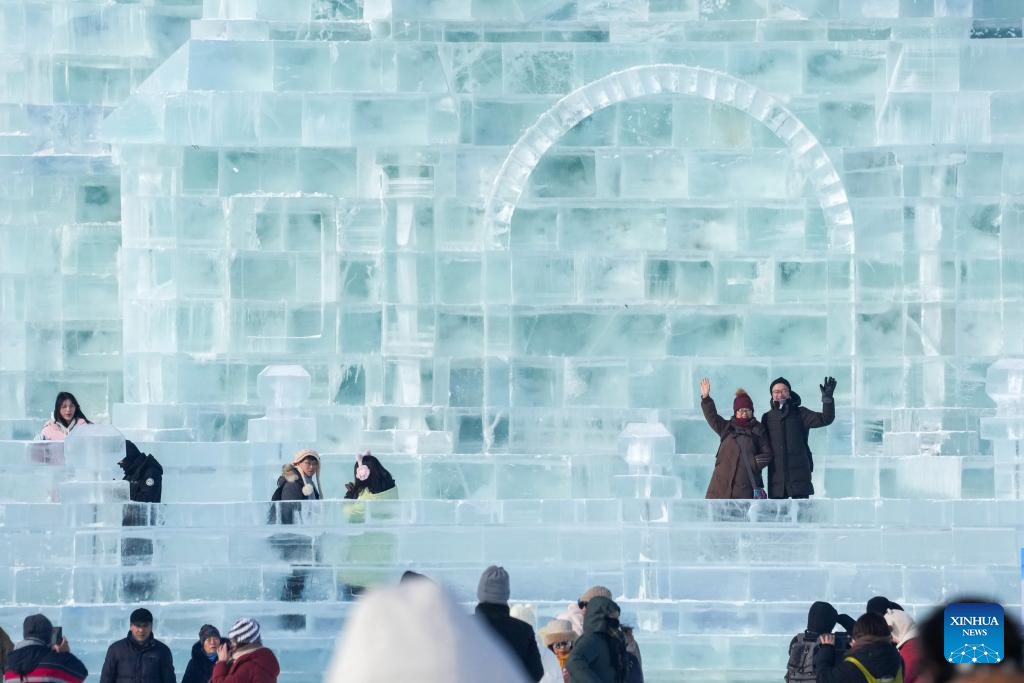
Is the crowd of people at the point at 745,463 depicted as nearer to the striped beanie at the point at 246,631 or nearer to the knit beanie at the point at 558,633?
the knit beanie at the point at 558,633

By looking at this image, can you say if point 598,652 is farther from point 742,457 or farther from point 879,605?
point 742,457

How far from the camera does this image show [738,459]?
16.6 m

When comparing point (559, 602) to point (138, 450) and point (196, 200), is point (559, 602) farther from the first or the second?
point (196, 200)

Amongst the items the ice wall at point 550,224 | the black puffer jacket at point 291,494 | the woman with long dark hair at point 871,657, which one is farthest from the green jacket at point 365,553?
the woman with long dark hair at point 871,657

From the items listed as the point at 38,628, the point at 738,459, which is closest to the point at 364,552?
the point at 738,459

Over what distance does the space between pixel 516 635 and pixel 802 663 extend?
2568mm

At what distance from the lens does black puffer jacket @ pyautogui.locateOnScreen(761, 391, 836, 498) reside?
16.7 meters

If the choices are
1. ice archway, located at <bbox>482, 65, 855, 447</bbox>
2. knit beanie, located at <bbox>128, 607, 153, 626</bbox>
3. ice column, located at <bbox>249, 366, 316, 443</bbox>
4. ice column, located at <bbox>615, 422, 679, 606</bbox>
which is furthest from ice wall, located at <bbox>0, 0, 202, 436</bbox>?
knit beanie, located at <bbox>128, 607, 153, 626</bbox>

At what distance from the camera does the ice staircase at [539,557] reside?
51.5 feet

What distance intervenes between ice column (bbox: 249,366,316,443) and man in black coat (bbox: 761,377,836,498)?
3.69 meters

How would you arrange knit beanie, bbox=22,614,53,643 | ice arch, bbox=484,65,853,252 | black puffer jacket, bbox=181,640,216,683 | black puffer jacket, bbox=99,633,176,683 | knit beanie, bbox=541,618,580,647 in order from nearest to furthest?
knit beanie, bbox=22,614,53,643, knit beanie, bbox=541,618,580,647, black puffer jacket, bbox=99,633,176,683, black puffer jacket, bbox=181,640,216,683, ice arch, bbox=484,65,853,252

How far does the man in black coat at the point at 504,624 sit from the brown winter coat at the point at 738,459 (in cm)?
687

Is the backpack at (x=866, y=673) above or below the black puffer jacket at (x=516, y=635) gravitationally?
below

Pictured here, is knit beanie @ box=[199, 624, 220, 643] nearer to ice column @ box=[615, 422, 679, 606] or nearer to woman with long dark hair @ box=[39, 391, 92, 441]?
ice column @ box=[615, 422, 679, 606]
